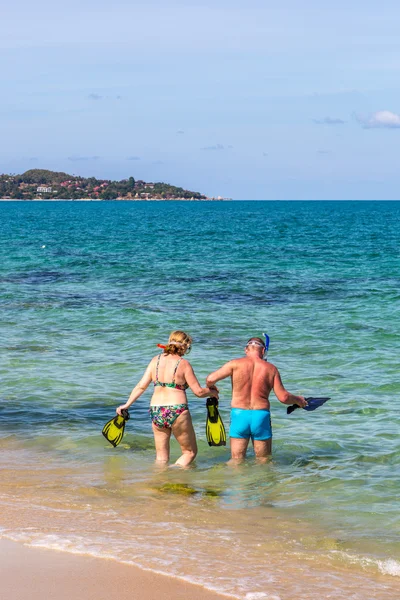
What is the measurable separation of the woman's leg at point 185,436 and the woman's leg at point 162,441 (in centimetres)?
12

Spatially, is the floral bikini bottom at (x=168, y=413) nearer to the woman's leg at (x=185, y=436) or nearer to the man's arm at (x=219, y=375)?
the woman's leg at (x=185, y=436)

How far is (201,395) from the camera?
345 inches

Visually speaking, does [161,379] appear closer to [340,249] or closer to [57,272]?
[57,272]

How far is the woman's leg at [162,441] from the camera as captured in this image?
29.8 ft

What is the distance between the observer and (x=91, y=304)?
78.1 feet

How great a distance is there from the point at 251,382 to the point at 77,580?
3672 mm

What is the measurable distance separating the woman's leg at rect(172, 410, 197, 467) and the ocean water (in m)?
0.19

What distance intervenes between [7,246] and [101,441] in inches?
1640

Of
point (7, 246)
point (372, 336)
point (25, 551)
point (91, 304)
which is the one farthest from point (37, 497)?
point (7, 246)

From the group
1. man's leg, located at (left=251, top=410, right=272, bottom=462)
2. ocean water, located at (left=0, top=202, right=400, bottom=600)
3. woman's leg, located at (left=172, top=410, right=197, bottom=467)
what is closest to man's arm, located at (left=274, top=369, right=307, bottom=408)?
man's leg, located at (left=251, top=410, right=272, bottom=462)

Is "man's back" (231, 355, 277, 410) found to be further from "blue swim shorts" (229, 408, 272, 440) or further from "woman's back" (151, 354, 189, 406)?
"woman's back" (151, 354, 189, 406)

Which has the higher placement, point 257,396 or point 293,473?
point 257,396

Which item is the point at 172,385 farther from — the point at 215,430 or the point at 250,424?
the point at 250,424

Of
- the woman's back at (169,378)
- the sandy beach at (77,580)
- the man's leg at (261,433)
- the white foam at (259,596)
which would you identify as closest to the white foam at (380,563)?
the white foam at (259,596)
